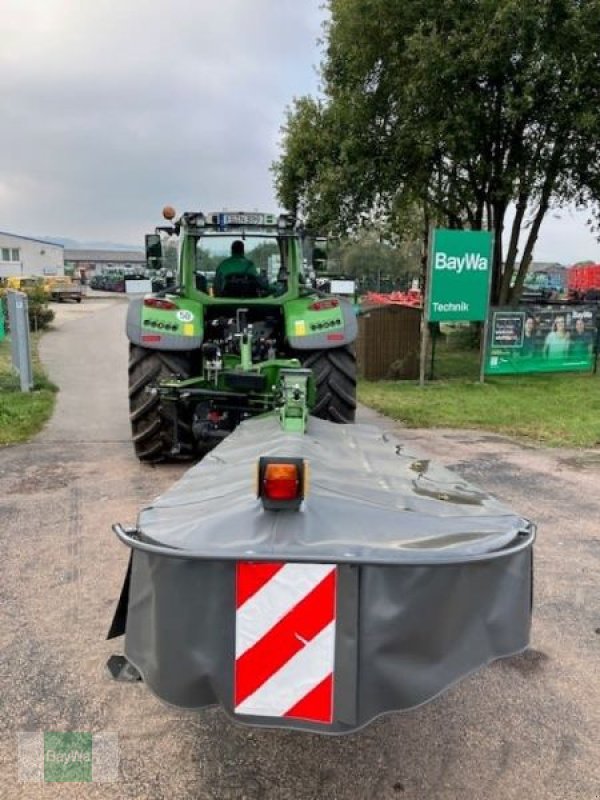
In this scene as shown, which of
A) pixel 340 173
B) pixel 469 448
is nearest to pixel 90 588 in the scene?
pixel 469 448

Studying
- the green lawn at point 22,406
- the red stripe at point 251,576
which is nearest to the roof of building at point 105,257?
the green lawn at point 22,406

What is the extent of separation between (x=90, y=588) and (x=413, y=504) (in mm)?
2348

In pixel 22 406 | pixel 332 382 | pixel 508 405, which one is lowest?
pixel 508 405

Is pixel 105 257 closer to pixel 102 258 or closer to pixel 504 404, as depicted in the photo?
pixel 102 258

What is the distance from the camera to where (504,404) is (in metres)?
10.8

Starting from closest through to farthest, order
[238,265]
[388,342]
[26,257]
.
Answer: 1. [238,265]
2. [388,342]
3. [26,257]

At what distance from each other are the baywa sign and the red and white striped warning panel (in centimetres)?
1067

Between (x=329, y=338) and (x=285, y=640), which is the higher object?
(x=329, y=338)

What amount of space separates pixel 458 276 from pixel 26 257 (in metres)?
57.8

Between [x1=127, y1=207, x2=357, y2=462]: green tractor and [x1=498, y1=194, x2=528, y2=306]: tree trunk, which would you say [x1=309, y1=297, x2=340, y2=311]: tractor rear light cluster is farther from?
[x1=498, y1=194, x2=528, y2=306]: tree trunk

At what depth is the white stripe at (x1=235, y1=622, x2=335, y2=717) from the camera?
2037 millimetres

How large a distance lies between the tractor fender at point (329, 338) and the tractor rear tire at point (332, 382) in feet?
0.41

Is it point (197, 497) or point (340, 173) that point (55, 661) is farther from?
point (340, 173)

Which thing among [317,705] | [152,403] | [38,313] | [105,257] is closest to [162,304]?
[152,403]
